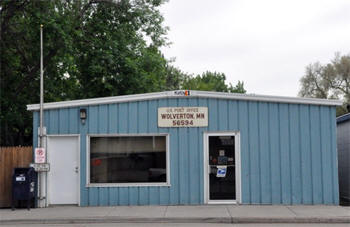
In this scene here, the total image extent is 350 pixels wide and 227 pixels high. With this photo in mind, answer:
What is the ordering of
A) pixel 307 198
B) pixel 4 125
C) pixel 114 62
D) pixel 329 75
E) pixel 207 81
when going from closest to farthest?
pixel 307 198, pixel 114 62, pixel 4 125, pixel 329 75, pixel 207 81

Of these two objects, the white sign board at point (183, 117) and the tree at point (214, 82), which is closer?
the white sign board at point (183, 117)

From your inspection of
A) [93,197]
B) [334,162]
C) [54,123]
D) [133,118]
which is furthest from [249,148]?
[54,123]

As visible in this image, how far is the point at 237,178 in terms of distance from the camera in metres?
12.7

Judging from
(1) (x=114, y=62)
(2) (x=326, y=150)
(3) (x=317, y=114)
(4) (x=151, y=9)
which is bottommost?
(2) (x=326, y=150)

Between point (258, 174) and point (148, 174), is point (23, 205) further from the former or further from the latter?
point (258, 174)

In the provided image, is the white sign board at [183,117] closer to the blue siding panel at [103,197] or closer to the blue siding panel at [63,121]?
the blue siding panel at [103,197]

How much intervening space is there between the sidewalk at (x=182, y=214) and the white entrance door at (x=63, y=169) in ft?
2.24

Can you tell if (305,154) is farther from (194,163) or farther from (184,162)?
(184,162)

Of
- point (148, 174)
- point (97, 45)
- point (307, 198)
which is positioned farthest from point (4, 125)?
point (307, 198)

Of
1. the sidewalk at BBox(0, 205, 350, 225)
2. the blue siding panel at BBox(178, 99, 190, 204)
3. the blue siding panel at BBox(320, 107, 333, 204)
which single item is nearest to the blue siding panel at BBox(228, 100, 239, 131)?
the blue siding panel at BBox(178, 99, 190, 204)

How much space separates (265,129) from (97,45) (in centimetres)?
1117

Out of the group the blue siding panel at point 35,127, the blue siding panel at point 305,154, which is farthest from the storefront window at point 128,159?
the blue siding panel at point 305,154

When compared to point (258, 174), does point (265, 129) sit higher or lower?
higher

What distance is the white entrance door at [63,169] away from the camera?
12.9 m
